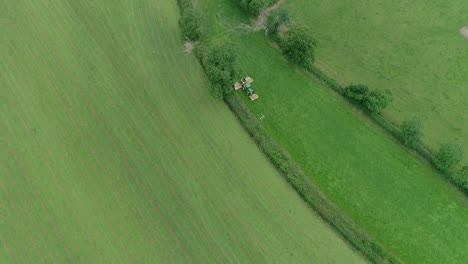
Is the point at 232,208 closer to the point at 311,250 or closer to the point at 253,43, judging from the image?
the point at 311,250

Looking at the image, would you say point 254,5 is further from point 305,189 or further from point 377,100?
point 305,189

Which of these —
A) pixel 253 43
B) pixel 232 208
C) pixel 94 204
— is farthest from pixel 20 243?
pixel 253 43

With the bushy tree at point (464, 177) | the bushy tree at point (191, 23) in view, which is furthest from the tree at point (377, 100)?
the bushy tree at point (191, 23)

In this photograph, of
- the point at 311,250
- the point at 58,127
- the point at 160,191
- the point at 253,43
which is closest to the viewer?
the point at 311,250

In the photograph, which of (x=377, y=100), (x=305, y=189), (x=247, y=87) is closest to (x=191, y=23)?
(x=247, y=87)

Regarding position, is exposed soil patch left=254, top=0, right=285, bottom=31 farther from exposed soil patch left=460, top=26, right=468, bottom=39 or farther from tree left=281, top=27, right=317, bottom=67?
exposed soil patch left=460, top=26, right=468, bottom=39

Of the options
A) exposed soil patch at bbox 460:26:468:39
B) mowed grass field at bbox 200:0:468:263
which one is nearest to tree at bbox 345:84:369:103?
mowed grass field at bbox 200:0:468:263

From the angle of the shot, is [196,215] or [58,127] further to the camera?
[58,127]
